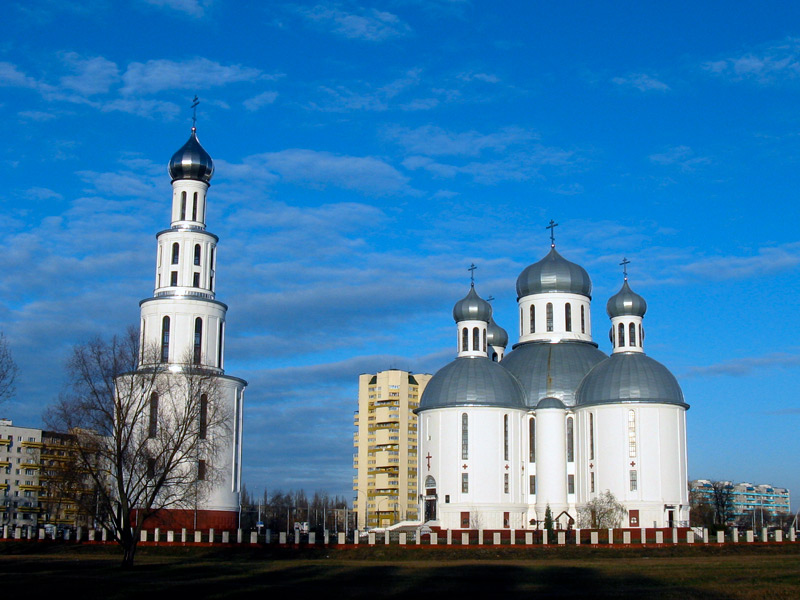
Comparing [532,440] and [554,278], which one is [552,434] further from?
[554,278]

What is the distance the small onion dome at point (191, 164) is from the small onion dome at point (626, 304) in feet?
92.1

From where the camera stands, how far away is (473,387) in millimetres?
62844

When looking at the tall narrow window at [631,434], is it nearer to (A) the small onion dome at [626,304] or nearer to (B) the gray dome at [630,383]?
(B) the gray dome at [630,383]

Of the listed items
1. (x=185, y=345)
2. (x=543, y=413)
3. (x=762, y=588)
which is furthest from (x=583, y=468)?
(x=762, y=588)

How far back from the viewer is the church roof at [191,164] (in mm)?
59906

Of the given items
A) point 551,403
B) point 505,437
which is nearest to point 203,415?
point 505,437

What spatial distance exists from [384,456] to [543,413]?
5126 centimetres

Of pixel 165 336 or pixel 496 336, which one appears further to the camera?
pixel 496 336

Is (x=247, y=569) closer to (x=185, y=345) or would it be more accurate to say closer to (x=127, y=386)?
(x=127, y=386)

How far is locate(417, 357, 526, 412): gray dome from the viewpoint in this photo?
205 feet

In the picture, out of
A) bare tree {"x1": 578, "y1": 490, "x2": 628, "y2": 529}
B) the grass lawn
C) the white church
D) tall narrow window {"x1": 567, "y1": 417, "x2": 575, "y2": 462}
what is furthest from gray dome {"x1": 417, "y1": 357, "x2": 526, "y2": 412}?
the grass lawn

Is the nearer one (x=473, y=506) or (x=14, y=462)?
(x=473, y=506)

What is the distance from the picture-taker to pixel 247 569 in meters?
33.2

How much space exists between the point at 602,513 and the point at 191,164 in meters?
32.3
